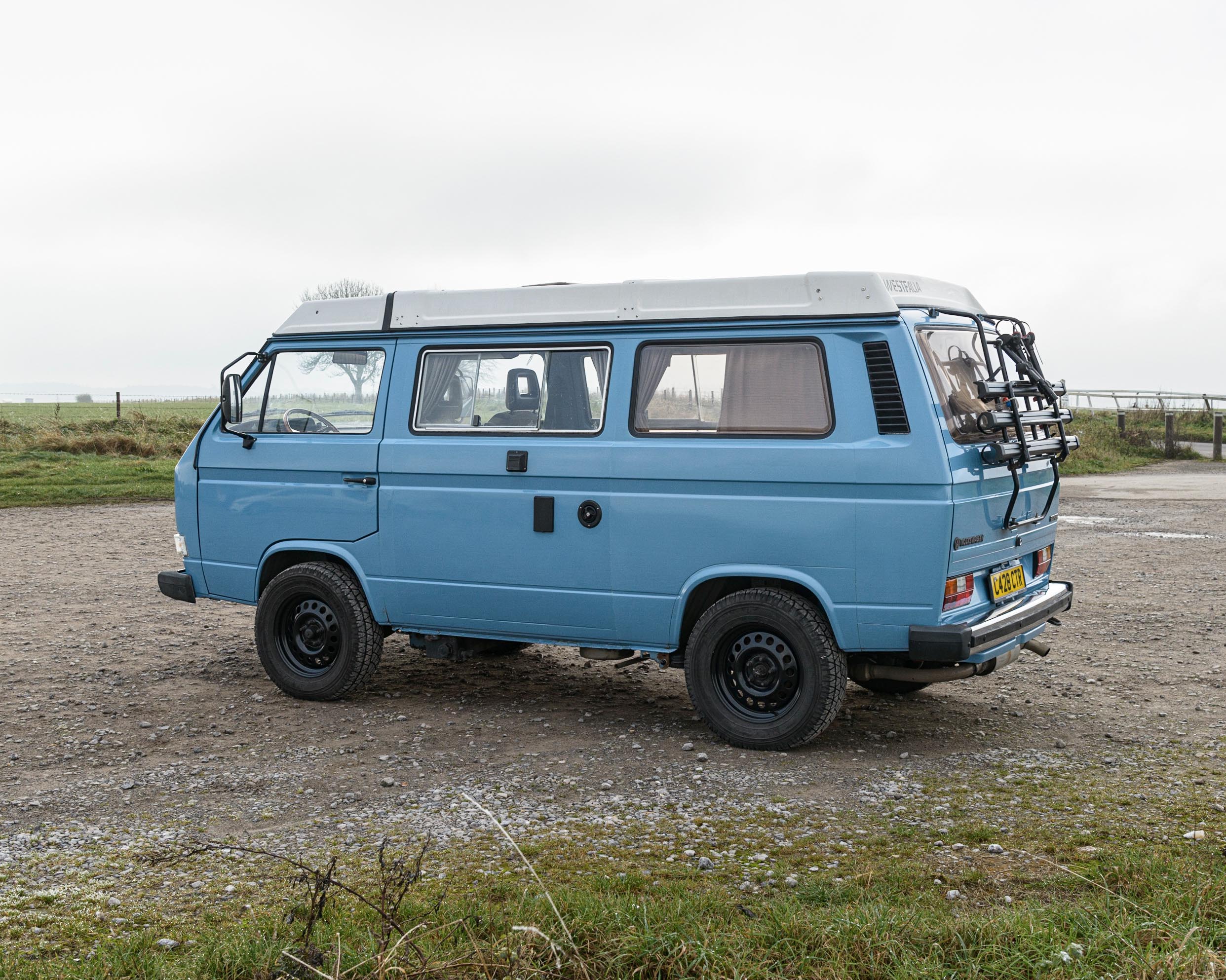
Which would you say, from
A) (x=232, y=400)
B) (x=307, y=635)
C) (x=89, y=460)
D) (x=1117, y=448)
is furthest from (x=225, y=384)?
(x=1117, y=448)

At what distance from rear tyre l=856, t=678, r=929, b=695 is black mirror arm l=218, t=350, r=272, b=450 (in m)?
4.22

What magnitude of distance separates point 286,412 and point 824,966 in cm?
544

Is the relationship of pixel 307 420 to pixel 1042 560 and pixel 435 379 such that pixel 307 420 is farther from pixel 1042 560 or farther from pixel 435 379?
pixel 1042 560

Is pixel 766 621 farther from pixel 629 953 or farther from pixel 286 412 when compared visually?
pixel 286 412

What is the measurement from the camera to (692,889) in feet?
14.6

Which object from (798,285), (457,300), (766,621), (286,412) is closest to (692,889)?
(766,621)

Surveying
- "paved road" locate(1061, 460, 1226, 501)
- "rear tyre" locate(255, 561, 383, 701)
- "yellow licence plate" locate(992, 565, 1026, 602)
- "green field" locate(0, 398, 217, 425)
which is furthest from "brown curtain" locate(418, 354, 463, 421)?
"green field" locate(0, 398, 217, 425)

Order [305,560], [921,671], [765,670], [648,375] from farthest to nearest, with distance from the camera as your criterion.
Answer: [305,560]
[648,375]
[765,670]
[921,671]

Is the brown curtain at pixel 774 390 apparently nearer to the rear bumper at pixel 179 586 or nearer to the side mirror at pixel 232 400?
the side mirror at pixel 232 400

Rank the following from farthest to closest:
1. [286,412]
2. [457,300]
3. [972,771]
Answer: [286,412] < [457,300] < [972,771]

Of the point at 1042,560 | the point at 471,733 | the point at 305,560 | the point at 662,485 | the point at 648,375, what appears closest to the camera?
the point at 662,485

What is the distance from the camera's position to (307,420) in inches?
305

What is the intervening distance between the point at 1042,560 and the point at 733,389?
2289 mm

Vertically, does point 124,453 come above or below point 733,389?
below
